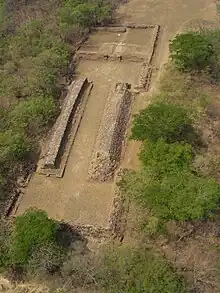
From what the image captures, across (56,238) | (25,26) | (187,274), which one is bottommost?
(187,274)

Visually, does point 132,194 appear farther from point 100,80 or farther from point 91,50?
point 91,50

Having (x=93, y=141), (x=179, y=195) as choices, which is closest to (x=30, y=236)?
→ (x=179, y=195)

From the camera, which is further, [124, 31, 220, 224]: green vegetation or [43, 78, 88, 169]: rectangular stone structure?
[43, 78, 88, 169]: rectangular stone structure

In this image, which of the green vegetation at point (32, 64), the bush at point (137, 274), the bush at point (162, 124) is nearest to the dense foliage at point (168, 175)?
the bush at point (162, 124)

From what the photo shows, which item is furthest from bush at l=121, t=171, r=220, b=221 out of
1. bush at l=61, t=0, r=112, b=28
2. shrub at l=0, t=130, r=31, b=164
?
bush at l=61, t=0, r=112, b=28

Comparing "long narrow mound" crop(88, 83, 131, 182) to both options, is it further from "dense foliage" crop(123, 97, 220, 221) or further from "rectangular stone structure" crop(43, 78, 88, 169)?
"rectangular stone structure" crop(43, 78, 88, 169)

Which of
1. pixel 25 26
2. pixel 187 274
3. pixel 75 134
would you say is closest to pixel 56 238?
pixel 187 274

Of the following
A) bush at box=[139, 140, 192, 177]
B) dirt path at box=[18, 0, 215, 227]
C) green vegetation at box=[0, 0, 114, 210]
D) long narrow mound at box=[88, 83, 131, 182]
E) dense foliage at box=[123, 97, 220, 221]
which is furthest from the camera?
green vegetation at box=[0, 0, 114, 210]
